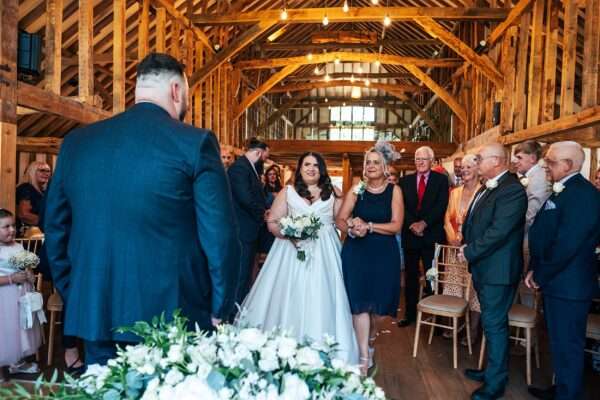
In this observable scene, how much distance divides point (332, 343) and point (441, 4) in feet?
39.6

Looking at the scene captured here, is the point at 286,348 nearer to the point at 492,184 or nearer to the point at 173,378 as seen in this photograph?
the point at 173,378

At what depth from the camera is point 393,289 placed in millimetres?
3389

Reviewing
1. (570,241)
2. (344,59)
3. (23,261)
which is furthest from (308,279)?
(344,59)

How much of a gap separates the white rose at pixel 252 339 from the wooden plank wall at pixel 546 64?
5552 mm

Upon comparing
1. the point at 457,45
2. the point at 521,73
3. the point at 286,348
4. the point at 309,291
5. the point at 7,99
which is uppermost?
the point at 457,45

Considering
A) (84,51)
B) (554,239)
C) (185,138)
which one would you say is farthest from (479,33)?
(185,138)

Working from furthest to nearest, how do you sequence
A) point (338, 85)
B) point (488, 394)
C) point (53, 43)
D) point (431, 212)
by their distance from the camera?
point (338, 85)
point (53, 43)
point (431, 212)
point (488, 394)

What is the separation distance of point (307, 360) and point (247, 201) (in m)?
3.91

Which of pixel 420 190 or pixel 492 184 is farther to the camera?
pixel 420 190

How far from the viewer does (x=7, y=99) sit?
414 cm

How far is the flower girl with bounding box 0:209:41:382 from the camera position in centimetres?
Answer: 325

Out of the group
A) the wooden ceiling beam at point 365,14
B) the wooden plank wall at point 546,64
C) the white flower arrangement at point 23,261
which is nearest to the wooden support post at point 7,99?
the white flower arrangement at point 23,261

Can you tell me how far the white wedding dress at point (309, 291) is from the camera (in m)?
3.40

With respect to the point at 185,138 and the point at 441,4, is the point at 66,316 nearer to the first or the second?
the point at 185,138
